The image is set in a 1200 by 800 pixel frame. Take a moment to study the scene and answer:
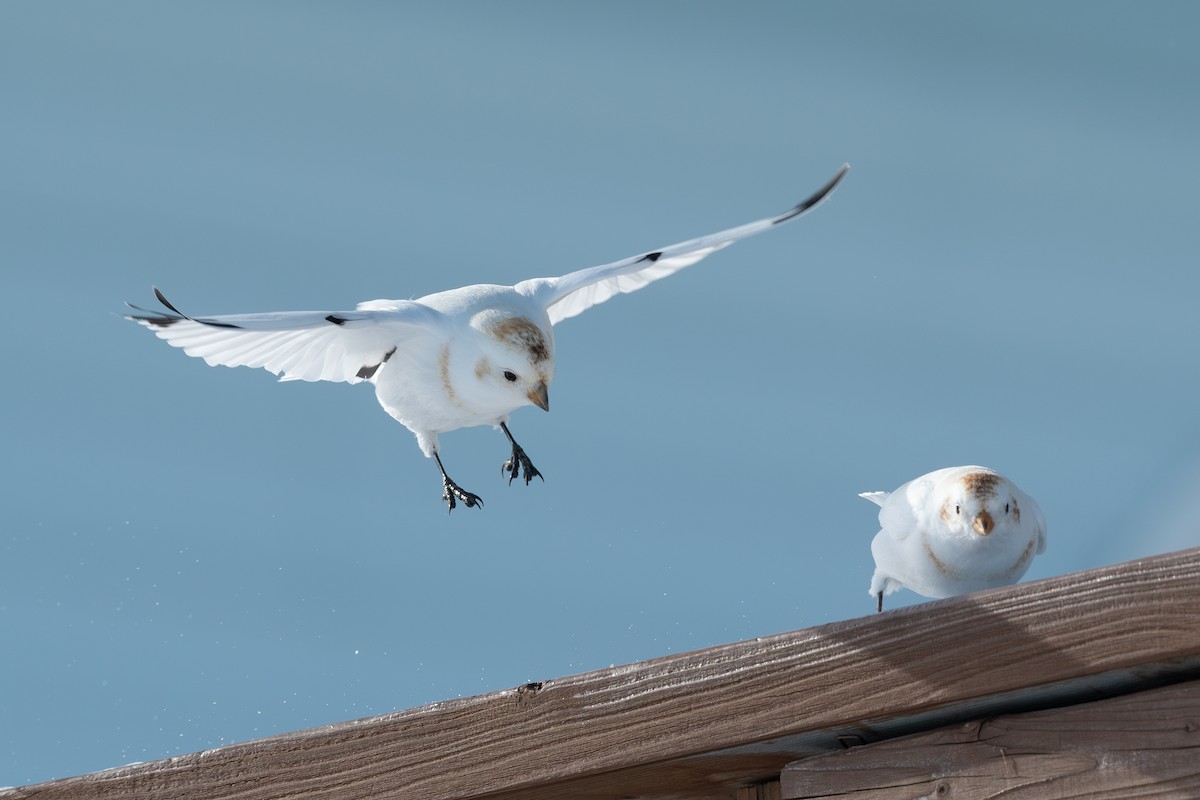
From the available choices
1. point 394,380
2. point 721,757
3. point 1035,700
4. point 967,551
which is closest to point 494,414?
point 394,380

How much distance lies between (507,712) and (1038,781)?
78cm

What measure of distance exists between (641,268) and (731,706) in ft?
5.94

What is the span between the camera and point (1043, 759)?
1.76 m

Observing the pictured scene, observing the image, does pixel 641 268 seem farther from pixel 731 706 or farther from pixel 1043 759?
pixel 1043 759

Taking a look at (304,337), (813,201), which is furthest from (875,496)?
(304,337)

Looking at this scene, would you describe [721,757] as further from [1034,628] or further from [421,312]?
[421,312]

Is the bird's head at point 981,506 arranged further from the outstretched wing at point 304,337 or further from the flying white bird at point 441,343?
the outstretched wing at point 304,337

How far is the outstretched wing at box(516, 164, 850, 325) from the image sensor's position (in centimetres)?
321

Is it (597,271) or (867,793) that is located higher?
(597,271)

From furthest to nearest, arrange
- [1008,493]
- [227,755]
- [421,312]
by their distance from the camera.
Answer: [421,312] < [1008,493] < [227,755]

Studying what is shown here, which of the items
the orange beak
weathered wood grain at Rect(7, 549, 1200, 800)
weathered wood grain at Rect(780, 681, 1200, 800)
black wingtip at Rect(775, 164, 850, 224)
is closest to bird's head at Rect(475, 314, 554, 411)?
the orange beak

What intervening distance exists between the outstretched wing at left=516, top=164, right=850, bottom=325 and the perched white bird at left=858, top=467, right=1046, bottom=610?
78 cm

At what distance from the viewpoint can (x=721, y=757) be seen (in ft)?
6.40

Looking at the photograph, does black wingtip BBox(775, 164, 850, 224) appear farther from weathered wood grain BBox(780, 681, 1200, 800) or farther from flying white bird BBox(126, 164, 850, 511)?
weathered wood grain BBox(780, 681, 1200, 800)
